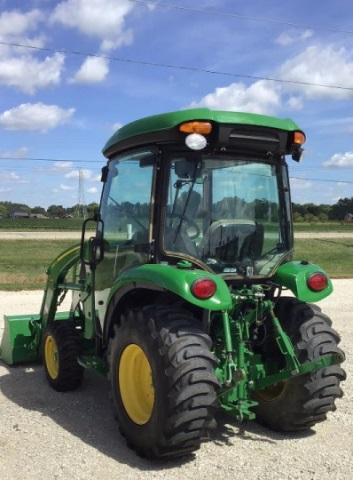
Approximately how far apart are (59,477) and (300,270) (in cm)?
218

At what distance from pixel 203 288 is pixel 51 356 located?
8.45 ft

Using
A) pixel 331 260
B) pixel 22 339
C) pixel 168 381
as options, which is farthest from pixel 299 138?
pixel 331 260

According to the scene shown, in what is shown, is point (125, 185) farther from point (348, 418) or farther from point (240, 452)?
point (348, 418)

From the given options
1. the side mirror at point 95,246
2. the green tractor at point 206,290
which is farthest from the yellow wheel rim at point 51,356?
the side mirror at point 95,246

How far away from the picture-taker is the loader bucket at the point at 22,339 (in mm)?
6277

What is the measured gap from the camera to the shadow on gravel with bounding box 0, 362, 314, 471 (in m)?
4.04

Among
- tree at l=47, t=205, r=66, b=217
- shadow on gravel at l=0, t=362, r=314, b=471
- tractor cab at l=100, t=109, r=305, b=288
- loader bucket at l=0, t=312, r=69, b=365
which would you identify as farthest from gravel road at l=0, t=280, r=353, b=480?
tree at l=47, t=205, r=66, b=217

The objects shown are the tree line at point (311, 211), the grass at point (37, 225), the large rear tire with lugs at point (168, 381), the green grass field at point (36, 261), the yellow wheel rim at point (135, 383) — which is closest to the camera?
the large rear tire with lugs at point (168, 381)

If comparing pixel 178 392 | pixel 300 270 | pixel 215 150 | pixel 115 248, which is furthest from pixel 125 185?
pixel 178 392

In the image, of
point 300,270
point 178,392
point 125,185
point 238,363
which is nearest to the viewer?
point 178,392

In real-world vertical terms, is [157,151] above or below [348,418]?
above

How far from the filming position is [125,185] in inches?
186

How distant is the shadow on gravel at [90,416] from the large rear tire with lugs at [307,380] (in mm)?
214

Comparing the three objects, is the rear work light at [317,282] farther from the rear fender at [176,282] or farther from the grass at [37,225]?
the grass at [37,225]
